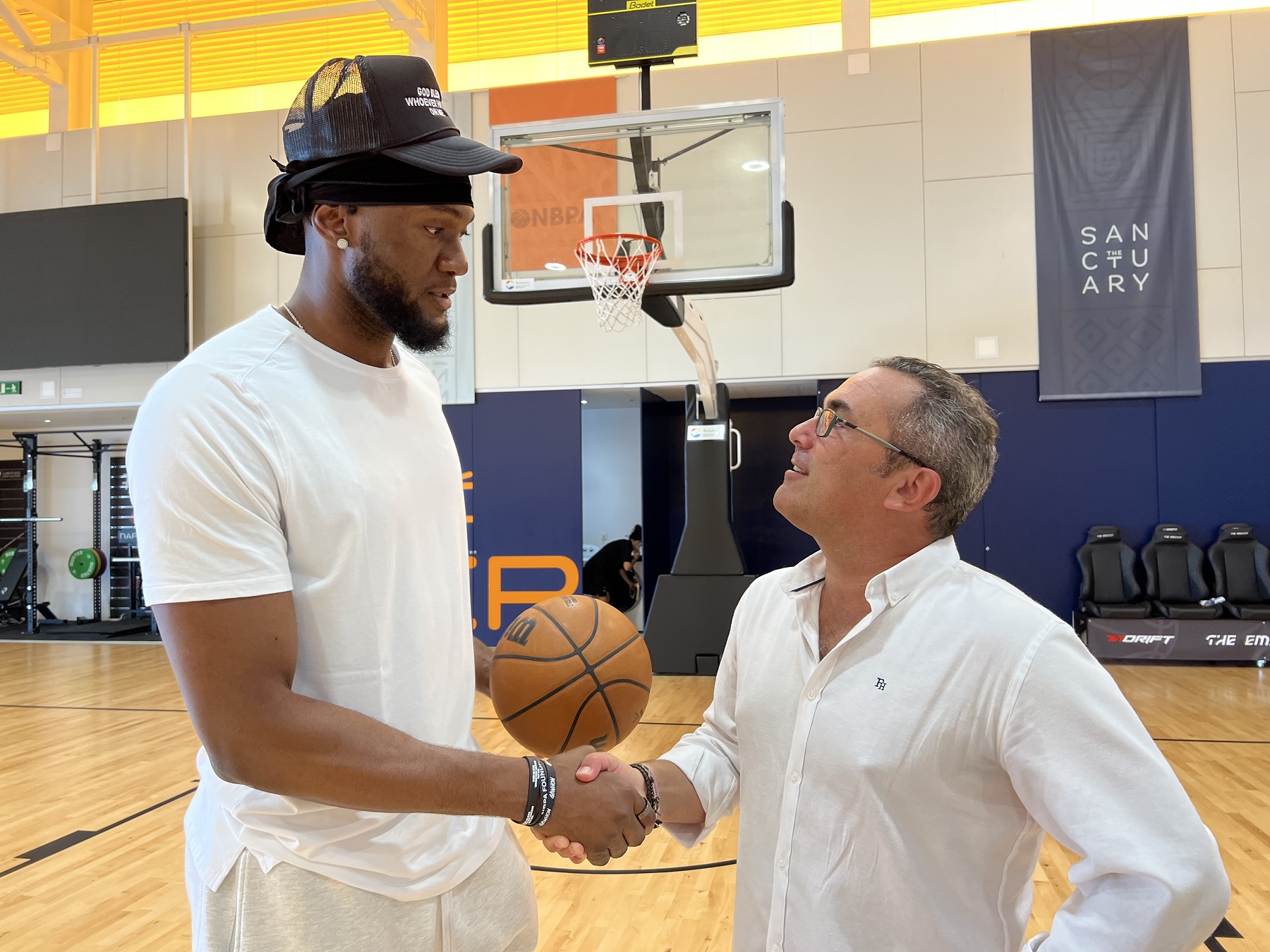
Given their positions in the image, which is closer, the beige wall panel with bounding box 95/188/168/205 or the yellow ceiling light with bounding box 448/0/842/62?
the yellow ceiling light with bounding box 448/0/842/62

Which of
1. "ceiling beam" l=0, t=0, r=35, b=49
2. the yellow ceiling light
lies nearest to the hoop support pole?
the yellow ceiling light

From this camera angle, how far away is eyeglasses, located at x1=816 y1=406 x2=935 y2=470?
1.57 m

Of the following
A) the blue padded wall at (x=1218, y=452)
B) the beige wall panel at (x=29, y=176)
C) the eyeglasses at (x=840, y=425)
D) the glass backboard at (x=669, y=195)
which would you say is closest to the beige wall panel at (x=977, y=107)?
the blue padded wall at (x=1218, y=452)

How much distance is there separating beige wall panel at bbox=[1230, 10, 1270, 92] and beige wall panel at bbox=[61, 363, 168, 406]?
10227 millimetres

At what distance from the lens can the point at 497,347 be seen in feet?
30.5

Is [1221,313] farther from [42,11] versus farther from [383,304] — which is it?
[42,11]

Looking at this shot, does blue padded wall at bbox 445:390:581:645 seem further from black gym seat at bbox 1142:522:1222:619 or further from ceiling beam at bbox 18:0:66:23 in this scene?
ceiling beam at bbox 18:0:66:23

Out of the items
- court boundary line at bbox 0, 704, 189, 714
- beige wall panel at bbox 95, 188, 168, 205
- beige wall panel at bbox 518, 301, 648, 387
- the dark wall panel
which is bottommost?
court boundary line at bbox 0, 704, 189, 714

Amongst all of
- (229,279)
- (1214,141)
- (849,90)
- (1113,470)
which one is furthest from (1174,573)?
(229,279)

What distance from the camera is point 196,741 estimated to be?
5.81m

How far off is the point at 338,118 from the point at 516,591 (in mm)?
8085

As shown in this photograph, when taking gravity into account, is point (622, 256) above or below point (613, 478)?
above

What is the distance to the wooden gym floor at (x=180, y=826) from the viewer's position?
317cm

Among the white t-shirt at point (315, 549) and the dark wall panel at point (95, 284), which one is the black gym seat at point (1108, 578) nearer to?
the white t-shirt at point (315, 549)
